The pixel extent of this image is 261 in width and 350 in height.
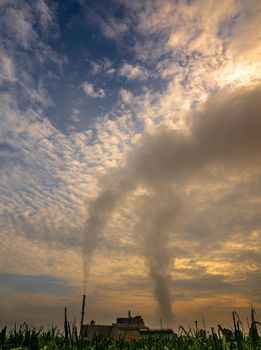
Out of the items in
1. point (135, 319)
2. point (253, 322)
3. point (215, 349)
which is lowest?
point (215, 349)

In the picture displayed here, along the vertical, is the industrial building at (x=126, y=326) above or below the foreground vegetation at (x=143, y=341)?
above

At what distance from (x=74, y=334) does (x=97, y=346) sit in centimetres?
52

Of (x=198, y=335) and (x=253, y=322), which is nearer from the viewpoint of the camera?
(x=253, y=322)

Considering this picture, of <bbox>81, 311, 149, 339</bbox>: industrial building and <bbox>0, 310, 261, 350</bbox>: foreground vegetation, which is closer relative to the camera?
<bbox>0, 310, 261, 350</bbox>: foreground vegetation

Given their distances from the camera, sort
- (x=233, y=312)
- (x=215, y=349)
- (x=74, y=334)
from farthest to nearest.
Result: (x=74, y=334), (x=215, y=349), (x=233, y=312)

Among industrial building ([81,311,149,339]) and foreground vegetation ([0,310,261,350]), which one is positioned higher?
industrial building ([81,311,149,339])

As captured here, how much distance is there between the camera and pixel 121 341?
7.65 metres

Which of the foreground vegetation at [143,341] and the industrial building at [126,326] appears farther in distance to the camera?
the industrial building at [126,326]

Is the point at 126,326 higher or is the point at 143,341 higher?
the point at 126,326

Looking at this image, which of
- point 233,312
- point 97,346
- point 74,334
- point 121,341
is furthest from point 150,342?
point 233,312

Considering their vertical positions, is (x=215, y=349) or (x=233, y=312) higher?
(x=233, y=312)

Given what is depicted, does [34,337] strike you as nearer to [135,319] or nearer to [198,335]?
[198,335]

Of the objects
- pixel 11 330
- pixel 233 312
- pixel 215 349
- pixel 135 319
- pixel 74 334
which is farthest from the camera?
pixel 135 319

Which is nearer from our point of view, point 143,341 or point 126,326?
point 143,341
